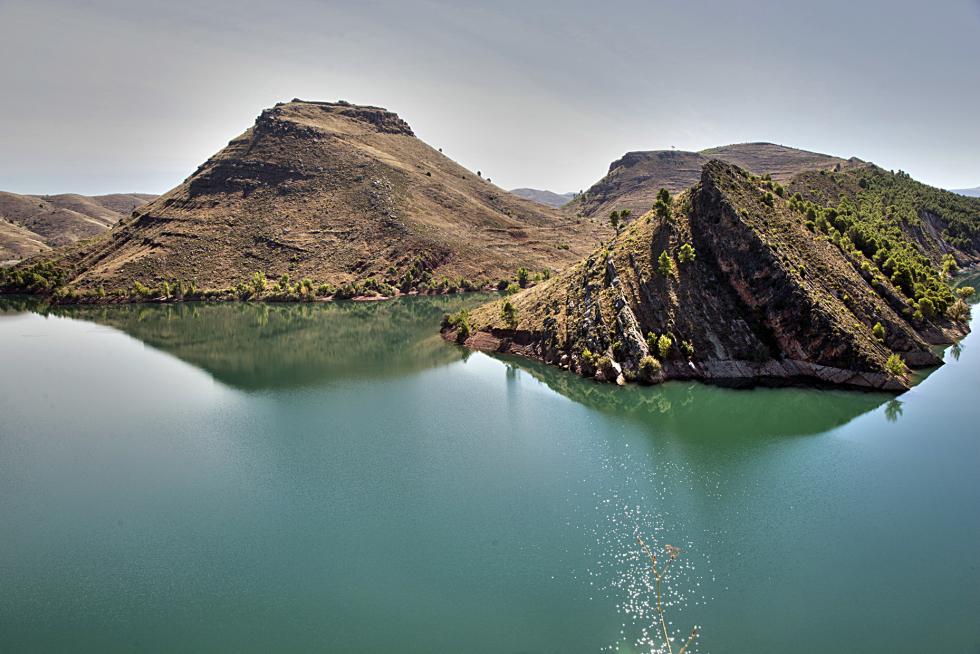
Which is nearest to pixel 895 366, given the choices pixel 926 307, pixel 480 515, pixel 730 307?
pixel 730 307

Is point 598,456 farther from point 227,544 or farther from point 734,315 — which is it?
point 734,315

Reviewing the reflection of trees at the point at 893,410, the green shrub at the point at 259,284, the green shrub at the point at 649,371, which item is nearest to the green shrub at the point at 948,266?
the reflection of trees at the point at 893,410

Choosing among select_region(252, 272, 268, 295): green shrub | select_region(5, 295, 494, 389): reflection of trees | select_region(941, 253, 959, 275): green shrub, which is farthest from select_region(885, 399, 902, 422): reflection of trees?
select_region(252, 272, 268, 295): green shrub

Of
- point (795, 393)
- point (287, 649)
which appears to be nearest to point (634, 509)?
point (287, 649)

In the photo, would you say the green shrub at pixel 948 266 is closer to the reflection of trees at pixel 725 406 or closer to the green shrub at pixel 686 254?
the reflection of trees at pixel 725 406

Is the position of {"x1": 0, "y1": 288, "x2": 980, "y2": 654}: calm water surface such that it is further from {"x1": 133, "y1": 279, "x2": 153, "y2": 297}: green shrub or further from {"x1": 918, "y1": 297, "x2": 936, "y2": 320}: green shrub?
{"x1": 133, "y1": 279, "x2": 153, "y2": 297}: green shrub
